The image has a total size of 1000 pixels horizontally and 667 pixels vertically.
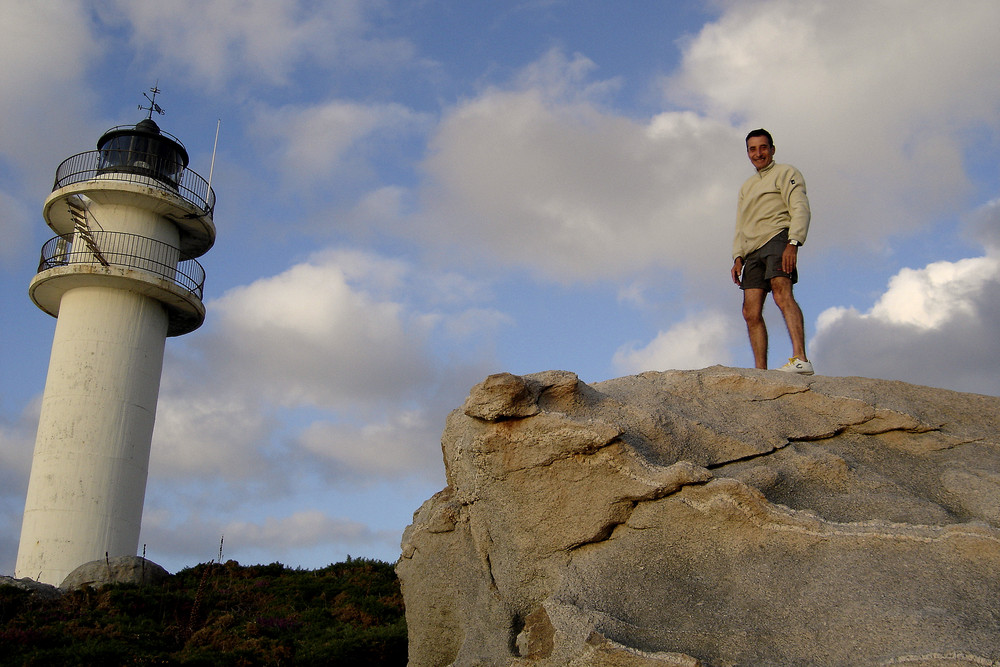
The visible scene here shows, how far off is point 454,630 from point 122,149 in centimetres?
2123

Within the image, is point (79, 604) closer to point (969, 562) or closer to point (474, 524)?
point (474, 524)

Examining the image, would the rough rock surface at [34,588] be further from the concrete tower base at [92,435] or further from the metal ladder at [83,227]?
the metal ladder at [83,227]

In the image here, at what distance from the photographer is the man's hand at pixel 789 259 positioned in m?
7.87

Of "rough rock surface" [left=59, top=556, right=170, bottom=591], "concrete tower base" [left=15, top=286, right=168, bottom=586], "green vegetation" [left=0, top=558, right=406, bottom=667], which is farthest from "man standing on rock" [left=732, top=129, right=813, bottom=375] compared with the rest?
"concrete tower base" [left=15, top=286, right=168, bottom=586]

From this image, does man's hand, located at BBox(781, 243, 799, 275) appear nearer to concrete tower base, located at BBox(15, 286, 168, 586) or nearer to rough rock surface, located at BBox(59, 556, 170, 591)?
rough rock surface, located at BBox(59, 556, 170, 591)

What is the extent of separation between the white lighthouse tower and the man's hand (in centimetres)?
1744

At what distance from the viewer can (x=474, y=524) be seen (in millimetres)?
6402

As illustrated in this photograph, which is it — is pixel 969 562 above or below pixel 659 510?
below

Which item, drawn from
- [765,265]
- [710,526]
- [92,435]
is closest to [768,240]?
[765,265]

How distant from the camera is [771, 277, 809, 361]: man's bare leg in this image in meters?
7.72

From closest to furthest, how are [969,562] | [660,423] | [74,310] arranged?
[969,562]
[660,423]
[74,310]

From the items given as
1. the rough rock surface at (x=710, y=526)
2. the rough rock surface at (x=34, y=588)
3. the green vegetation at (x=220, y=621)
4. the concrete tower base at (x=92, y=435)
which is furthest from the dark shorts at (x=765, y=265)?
the concrete tower base at (x=92, y=435)

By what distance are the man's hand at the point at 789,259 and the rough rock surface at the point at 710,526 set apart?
1304 mm

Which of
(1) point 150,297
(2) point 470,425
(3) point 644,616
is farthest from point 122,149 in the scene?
(3) point 644,616
